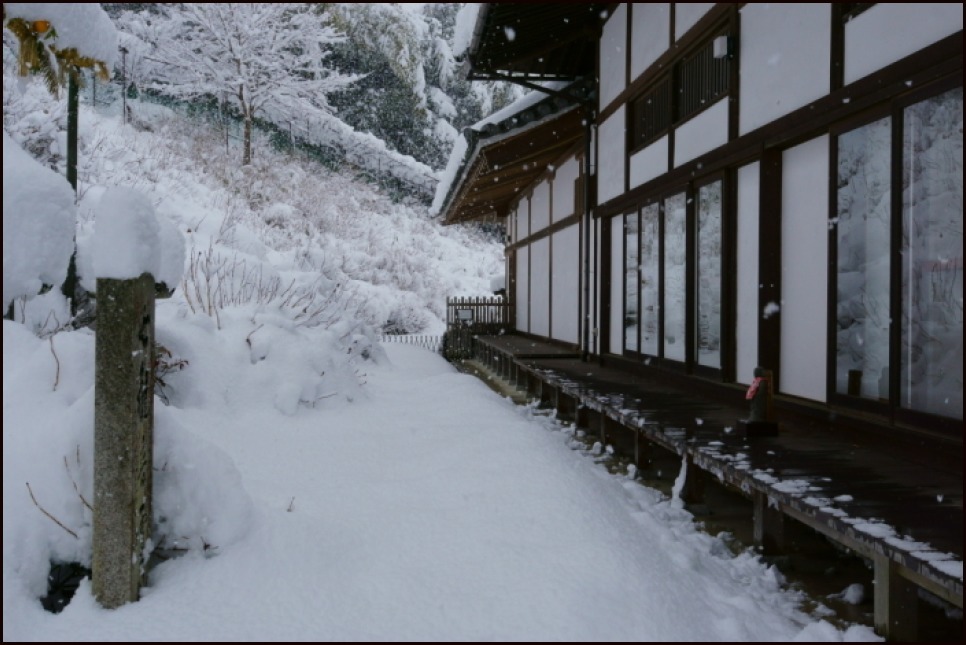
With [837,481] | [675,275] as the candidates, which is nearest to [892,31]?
[837,481]

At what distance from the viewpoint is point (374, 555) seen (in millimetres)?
3314

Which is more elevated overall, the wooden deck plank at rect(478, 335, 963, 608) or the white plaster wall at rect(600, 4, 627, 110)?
the white plaster wall at rect(600, 4, 627, 110)

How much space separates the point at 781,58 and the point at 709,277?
205cm

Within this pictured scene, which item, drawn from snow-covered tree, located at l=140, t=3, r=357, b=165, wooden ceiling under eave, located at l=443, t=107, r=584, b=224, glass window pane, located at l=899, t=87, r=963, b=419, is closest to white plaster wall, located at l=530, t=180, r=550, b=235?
wooden ceiling under eave, located at l=443, t=107, r=584, b=224

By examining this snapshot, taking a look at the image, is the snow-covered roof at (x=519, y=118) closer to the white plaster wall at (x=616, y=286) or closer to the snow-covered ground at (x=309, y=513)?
the white plaster wall at (x=616, y=286)

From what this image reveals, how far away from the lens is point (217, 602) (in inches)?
113

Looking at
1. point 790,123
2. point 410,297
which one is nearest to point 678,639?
point 790,123

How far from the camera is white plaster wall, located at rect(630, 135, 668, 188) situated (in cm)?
695

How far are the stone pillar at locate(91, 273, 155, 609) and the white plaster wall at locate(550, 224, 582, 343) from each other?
8.04 m

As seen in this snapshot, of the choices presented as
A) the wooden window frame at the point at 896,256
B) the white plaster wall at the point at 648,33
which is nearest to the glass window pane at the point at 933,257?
the wooden window frame at the point at 896,256

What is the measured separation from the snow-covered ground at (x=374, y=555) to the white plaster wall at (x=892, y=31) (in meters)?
3.09

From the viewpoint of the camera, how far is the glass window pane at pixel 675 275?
256 inches

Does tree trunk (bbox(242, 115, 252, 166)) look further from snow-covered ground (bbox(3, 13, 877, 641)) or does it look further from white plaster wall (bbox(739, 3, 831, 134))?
white plaster wall (bbox(739, 3, 831, 134))

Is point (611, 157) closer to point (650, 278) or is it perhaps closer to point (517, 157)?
point (650, 278)
